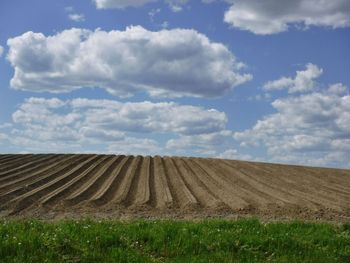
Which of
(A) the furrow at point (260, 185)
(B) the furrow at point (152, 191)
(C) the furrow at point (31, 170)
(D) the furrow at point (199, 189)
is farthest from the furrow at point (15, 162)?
(A) the furrow at point (260, 185)

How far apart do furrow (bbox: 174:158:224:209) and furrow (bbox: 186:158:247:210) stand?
1.05ft

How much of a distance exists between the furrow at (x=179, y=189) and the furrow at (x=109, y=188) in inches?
97.3

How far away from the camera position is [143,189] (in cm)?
2436

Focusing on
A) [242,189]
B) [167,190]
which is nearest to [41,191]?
[167,190]

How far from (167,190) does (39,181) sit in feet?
20.8

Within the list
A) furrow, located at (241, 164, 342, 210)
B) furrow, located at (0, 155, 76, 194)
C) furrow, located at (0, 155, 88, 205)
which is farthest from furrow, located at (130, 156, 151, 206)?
furrow, located at (241, 164, 342, 210)

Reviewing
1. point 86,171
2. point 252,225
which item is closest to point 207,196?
point 252,225

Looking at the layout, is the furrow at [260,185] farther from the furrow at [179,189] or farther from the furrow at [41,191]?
the furrow at [41,191]

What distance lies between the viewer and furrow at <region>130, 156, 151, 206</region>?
69.5 feet

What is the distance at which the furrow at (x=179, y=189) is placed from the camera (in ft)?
68.1

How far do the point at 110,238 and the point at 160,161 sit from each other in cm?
2643

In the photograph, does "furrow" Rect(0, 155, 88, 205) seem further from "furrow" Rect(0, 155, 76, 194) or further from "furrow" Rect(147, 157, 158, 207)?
"furrow" Rect(147, 157, 158, 207)

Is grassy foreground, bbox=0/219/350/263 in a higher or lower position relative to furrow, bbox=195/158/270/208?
lower

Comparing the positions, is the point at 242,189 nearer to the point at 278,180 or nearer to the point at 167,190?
the point at 167,190
